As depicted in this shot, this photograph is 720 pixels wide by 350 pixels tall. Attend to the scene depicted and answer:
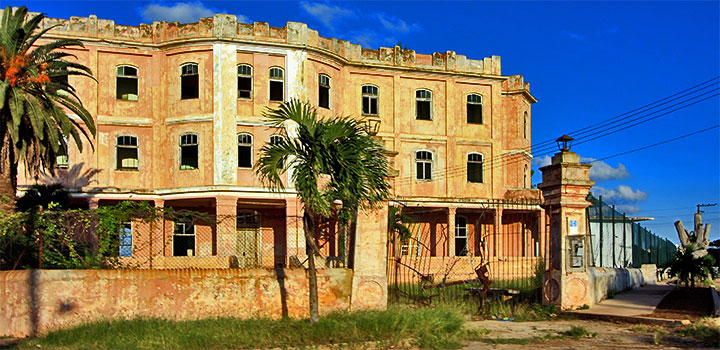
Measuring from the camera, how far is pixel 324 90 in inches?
1320

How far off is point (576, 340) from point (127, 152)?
22.0 meters

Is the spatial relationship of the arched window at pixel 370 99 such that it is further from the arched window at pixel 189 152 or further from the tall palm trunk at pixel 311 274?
the tall palm trunk at pixel 311 274

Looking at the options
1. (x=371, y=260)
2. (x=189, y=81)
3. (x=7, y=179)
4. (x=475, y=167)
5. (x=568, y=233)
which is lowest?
(x=371, y=260)

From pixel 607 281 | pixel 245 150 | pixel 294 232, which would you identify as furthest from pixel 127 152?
pixel 607 281

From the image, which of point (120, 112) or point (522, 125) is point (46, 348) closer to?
point (120, 112)

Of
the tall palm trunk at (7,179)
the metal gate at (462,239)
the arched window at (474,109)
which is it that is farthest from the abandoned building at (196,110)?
the tall palm trunk at (7,179)

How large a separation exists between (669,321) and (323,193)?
7790 millimetres

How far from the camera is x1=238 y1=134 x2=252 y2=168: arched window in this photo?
31297 mm

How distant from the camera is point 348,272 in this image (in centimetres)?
1734

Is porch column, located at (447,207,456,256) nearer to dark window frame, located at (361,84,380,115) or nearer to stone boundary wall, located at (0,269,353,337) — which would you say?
dark window frame, located at (361,84,380,115)

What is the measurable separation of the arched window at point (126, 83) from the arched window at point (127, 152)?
167cm

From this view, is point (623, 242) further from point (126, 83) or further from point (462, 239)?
point (126, 83)

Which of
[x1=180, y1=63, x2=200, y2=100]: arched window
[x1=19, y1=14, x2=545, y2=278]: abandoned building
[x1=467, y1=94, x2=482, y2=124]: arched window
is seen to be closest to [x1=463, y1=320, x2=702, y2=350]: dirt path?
[x1=19, y1=14, x2=545, y2=278]: abandoned building

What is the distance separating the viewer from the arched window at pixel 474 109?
3712cm
